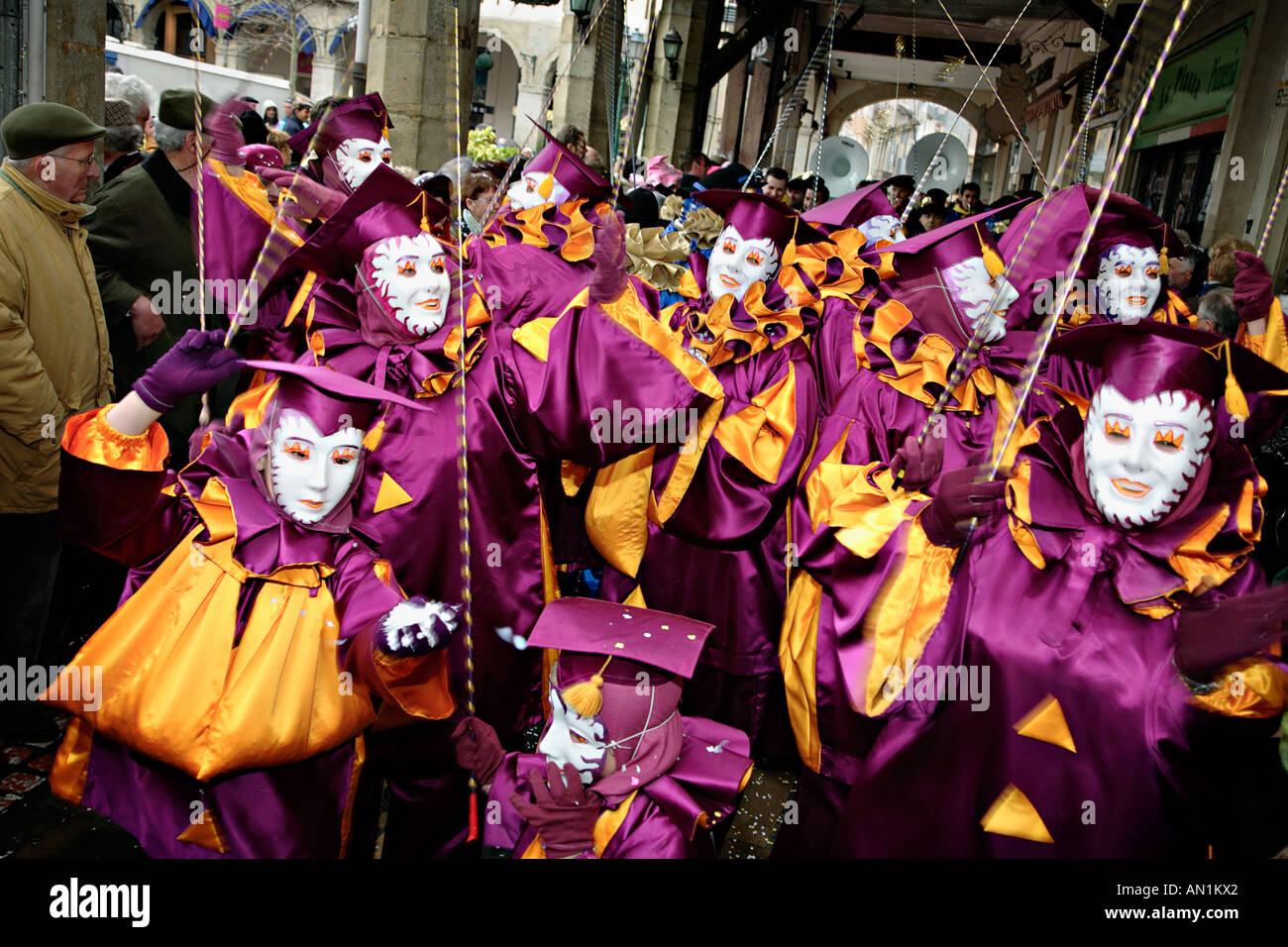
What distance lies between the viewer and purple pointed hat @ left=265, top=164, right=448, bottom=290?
9.31 feet

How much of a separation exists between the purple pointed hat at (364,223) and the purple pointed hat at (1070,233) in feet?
6.83

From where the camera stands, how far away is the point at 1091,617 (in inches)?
89.9

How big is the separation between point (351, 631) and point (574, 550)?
5.32ft

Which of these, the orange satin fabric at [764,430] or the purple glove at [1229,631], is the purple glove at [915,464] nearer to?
the orange satin fabric at [764,430]

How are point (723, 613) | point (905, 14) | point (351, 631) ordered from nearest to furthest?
point (351, 631) < point (723, 613) < point (905, 14)

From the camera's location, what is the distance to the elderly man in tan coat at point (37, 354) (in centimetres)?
320

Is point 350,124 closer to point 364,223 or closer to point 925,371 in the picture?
point 364,223

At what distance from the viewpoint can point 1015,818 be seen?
2273mm

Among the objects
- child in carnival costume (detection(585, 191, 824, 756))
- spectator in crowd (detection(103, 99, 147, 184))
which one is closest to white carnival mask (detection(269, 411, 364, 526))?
child in carnival costume (detection(585, 191, 824, 756))

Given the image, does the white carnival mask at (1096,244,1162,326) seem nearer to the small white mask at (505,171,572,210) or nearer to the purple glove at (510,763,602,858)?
the small white mask at (505,171,572,210)

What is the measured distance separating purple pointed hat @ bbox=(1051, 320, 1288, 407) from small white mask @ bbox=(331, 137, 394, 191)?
119 inches

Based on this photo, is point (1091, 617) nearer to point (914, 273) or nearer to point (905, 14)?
point (914, 273)

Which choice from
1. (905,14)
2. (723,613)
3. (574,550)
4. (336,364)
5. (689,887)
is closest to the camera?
(689,887)

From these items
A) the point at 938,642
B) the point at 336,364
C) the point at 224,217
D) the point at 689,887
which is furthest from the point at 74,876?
the point at 224,217
